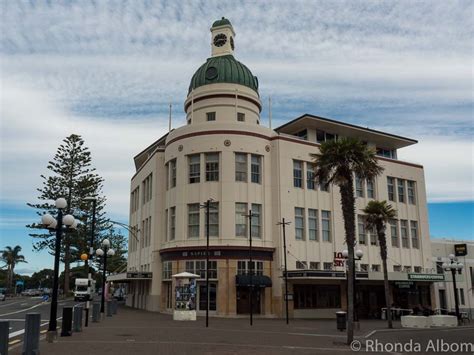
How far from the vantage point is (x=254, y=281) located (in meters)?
36.9

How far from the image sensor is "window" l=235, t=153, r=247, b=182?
40.6 metres

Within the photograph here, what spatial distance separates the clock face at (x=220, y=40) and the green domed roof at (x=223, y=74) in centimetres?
245

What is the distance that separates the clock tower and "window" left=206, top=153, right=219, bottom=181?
41.8 feet

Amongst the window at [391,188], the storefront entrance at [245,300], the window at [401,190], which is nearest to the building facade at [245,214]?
the storefront entrance at [245,300]

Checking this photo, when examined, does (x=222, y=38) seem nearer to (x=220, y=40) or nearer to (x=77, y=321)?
(x=220, y=40)

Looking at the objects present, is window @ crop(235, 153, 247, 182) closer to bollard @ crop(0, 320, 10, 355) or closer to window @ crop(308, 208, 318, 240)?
window @ crop(308, 208, 318, 240)

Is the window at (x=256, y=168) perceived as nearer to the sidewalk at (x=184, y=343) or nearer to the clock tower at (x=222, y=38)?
the clock tower at (x=222, y=38)

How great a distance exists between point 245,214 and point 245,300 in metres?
6.76

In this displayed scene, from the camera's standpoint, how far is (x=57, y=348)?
15711 millimetres

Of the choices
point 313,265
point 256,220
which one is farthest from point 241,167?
point 313,265

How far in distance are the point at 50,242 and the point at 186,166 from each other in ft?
122

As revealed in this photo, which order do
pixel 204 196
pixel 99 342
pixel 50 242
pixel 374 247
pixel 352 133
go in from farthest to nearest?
pixel 50 242 → pixel 352 133 → pixel 374 247 → pixel 204 196 → pixel 99 342

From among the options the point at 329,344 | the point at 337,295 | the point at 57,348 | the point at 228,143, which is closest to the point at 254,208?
the point at 228,143

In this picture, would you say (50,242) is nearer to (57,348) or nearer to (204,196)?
(204,196)
